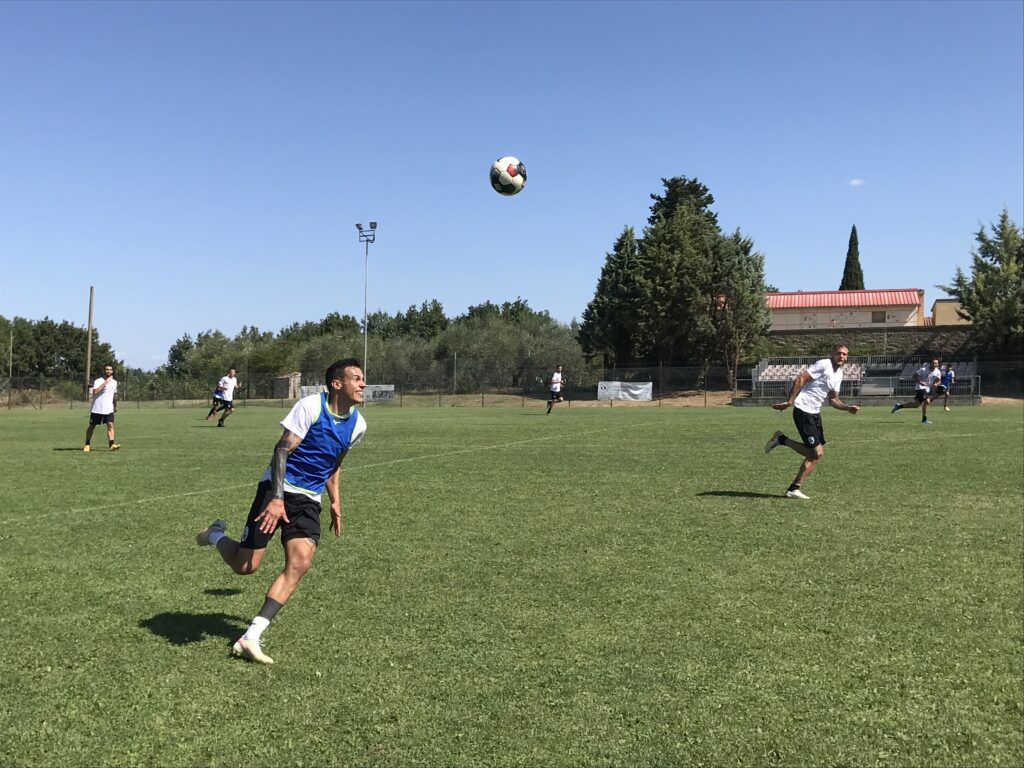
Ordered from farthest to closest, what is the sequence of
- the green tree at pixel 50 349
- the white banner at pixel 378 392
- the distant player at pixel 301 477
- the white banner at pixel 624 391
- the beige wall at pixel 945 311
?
the green tree at pixel 50 349 < the beige wall at pixel 945 311 < the white banner at pixel 378 392 < the white banner at pixel 624 391 < the distant player at pixel 301 477

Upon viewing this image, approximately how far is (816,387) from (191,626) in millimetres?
8655

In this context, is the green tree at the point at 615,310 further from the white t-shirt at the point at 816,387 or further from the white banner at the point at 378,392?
the white t-shirt at the point at 816,387

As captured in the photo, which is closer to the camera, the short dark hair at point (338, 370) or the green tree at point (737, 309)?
the short dark hair at point (338, 370)

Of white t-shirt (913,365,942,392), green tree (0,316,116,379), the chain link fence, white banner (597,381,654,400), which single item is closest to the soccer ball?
white t-shirt (913,365,942,392)

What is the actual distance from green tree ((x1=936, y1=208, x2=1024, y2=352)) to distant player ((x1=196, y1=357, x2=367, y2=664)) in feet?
172

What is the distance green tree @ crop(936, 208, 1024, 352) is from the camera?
4781 cm

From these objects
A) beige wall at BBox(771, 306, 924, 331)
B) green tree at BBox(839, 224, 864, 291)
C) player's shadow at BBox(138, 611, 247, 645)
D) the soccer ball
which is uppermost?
green tree at BBox(839, 224, 864, 291)

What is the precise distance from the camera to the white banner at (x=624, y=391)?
47562 mm

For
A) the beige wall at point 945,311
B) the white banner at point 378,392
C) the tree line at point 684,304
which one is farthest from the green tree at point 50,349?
the beige wall at point 945,311

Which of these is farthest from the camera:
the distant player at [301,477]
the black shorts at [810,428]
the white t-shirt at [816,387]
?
the white t-shirt at [816,387]

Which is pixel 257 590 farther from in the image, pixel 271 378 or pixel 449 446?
pixel 271 378

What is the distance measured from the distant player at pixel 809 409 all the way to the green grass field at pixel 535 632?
1.54ft

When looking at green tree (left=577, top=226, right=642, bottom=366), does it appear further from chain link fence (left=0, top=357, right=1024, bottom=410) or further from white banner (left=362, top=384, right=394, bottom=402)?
white banner (left=362, top=384, right=394, bottom=402)

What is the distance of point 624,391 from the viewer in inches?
1876
